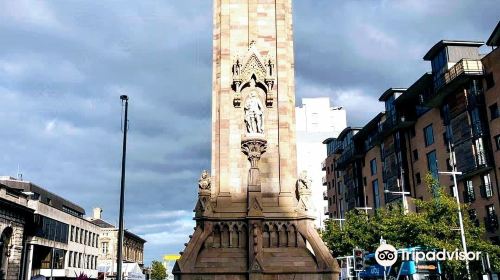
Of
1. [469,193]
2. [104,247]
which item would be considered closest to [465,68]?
[469,193]

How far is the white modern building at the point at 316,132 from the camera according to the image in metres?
138

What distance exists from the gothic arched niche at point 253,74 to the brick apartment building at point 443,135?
38109mm

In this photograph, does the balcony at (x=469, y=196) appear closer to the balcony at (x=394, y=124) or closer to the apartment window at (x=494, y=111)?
the apartment window at (x=494, y=111)

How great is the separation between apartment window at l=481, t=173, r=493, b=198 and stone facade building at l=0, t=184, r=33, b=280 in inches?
2040

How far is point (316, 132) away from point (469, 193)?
3262 inches

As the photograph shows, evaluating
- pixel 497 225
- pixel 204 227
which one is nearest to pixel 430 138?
pixel 497 225

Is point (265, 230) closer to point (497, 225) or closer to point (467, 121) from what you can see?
point (497, 225)

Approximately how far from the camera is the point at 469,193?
198 feet

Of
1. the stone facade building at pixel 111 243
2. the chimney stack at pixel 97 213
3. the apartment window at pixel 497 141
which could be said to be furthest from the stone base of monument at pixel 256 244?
the chimney stack at pixel 97 213

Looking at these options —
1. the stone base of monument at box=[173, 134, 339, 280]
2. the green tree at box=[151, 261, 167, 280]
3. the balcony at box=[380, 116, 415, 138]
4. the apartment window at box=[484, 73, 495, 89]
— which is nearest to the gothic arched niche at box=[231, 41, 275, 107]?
the stone base of monument at box=[173, 134, 339, 280]

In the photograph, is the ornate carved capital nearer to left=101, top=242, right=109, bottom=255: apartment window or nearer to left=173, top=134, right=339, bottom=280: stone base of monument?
left=173, top=134, right=339, bottom=280: stone base of monument

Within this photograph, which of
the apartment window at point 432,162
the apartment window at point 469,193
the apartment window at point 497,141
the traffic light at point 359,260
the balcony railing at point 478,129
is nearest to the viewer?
the traffic light at point 359,260

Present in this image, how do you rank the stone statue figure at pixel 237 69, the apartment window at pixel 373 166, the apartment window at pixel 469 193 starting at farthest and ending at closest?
1. the apartment window at pixel 373 166
2. the apartment window at pixel 469 193
3. the stone statue figure at pixel 237 69

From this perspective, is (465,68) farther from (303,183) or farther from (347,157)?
(347,157)
